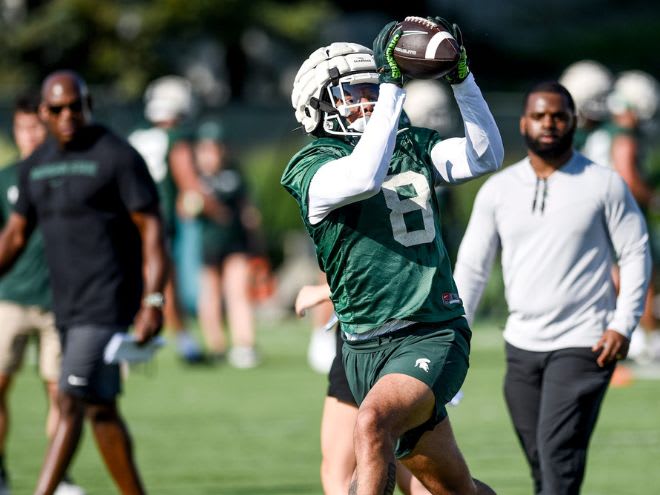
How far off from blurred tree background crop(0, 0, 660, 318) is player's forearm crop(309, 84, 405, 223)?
1399cm

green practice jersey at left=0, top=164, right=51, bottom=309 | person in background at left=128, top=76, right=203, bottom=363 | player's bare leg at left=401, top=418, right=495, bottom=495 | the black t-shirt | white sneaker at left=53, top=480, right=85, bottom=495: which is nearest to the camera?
player's bare leg at left=401, top=418, right=495, bottom=495

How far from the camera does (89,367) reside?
6973 millimetres

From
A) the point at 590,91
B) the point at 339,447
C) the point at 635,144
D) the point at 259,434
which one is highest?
the point at 590,91

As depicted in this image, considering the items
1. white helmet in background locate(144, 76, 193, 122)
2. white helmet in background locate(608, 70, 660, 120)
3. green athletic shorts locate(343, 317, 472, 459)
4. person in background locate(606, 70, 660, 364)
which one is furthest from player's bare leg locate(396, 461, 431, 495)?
white helmet in background locate(144, 76, 193, 122)

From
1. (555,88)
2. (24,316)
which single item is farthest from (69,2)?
(555,88)

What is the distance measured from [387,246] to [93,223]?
7.58 ft

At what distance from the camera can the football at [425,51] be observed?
5051mm

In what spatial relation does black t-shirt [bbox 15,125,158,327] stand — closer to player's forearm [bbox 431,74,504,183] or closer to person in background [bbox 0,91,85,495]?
person in background [bbox 0,91,85,495]

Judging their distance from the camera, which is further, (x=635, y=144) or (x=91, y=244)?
(x=635, y=144)

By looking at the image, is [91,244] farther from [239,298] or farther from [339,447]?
[239,298]

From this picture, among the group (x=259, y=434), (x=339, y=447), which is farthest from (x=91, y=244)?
(x=259, y=434)

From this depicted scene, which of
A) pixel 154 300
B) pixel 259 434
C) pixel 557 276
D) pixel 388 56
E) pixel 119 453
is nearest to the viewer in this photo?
pixel 388 56

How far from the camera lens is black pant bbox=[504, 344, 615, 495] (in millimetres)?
6367

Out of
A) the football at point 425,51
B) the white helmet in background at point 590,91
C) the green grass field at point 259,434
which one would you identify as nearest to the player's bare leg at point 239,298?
the green grass field at point 259,434
